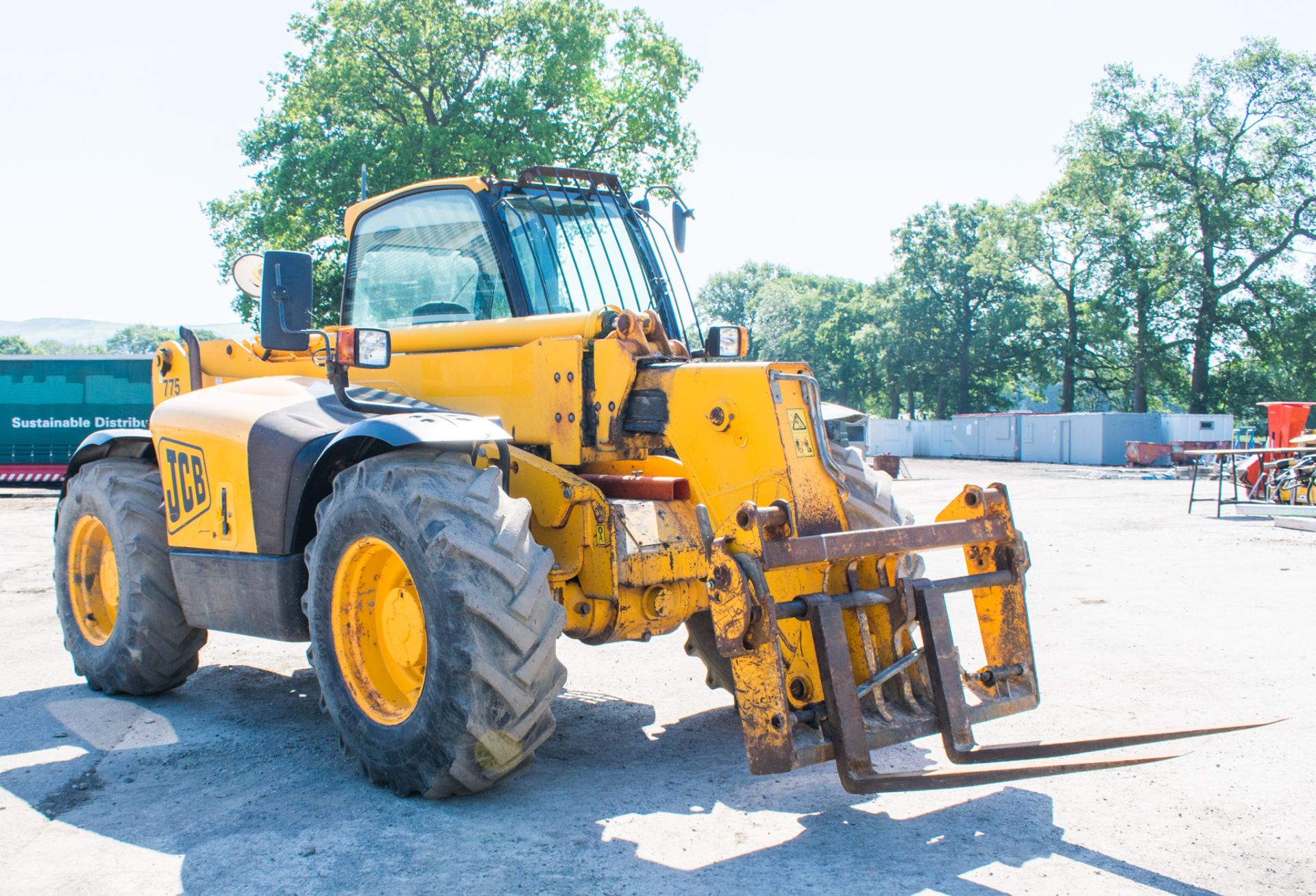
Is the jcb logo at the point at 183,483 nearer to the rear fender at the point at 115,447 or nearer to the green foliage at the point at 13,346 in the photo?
the rear fender at the point at 115,447

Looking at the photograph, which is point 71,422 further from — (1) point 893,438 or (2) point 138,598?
(1) point 893,438

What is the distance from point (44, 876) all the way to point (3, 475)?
2457cm

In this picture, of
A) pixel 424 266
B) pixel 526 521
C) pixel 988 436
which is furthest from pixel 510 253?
pixel 988 436

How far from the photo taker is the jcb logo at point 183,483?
581cm

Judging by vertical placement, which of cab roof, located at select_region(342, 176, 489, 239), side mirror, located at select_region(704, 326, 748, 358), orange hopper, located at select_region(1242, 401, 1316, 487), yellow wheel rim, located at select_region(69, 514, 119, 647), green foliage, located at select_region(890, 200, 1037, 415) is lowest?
yellow wheel rim, located at select_region(69, 514, 119, 647)

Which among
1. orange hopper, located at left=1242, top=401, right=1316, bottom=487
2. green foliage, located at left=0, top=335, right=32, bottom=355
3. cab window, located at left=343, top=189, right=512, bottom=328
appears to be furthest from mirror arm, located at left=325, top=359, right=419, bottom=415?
green foliage, located at left=0, top=335, right=32, bottom=355

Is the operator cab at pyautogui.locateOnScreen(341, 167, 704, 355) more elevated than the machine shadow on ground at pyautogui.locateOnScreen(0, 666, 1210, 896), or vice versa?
the operator cab at pyautogui.locateOnScreen(341, 167, 704, 355)

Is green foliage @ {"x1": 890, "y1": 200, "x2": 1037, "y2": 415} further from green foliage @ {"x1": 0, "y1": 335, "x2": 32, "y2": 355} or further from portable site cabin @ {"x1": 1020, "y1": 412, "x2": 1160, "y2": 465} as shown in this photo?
green foliage @ {"x1": 0, "y1": 335, "x2": 32, "y2": 355}

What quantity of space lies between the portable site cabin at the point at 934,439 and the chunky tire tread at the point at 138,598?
158 feet

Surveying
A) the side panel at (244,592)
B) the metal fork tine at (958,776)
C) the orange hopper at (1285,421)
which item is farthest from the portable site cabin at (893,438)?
the metal fork tine at (958,776)

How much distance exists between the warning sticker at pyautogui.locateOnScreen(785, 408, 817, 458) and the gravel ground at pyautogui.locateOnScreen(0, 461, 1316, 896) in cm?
150

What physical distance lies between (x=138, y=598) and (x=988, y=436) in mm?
46633

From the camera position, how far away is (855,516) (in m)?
4.91

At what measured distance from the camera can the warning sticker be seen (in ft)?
15.5
